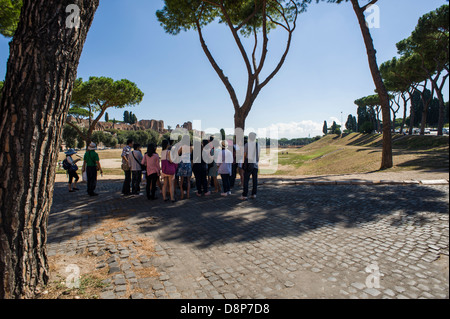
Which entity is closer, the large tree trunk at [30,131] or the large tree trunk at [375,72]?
the large tree trunk at [30,131]

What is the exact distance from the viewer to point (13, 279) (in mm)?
2443

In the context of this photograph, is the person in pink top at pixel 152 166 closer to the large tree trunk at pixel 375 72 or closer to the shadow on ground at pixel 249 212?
the shadow on ground at pixel 249 212

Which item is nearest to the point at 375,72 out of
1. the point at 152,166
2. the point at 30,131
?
A: the point at 152,166

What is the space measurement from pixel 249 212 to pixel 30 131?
4306mm

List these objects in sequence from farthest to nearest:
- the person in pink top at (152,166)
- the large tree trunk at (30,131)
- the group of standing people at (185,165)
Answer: the person in pink top at (152,166) < the group of standing people at (185,165) < the large tree trunk at (30,131)

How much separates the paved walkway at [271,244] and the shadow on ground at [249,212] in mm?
22

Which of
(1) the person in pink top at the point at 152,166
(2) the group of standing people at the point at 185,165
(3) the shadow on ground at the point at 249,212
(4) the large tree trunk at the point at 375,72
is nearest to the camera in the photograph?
(3) the shadow on ground at the point at 249,212

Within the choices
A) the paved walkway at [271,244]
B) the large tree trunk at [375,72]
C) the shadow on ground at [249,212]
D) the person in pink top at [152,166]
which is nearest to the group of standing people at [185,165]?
the person in pink top at [152,166]

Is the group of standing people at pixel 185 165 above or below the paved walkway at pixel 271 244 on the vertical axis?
above

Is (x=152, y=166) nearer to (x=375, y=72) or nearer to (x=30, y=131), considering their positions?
(x=30, y=131)

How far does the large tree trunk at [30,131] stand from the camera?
2.41 metres

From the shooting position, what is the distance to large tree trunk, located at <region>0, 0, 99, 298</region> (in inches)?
94.7
